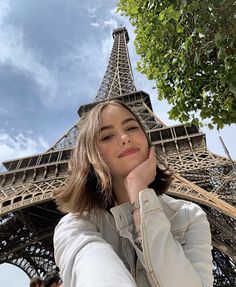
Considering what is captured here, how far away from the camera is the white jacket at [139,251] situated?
1.29 m

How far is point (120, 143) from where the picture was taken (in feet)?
6.46

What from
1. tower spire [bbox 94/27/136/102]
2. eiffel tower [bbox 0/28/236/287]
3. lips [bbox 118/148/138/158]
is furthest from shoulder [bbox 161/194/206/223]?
tower spire [bbox 94/27/136/102]

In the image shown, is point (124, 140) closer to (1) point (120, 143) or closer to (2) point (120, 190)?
(1) point (120, 143)

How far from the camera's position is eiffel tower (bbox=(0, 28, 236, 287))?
14.7 metres

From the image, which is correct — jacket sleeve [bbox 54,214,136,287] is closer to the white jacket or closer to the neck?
the white jacket

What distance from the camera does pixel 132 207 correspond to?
167 centimetres

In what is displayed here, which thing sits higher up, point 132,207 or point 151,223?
point 132,207

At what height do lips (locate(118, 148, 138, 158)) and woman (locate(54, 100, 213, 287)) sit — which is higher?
lips (locate(118, 148, 138, 158))

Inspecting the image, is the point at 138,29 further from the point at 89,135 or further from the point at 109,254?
the point at 109,254

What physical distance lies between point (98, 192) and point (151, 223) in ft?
1.71

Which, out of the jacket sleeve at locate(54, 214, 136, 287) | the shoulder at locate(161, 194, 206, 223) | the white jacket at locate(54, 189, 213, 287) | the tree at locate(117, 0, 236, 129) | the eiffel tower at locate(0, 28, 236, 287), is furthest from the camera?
the eiffel tower at locate(0, 28, 236, 287)

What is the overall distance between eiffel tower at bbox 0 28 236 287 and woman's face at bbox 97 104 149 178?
433 inches

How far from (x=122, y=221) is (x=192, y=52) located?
137 inches

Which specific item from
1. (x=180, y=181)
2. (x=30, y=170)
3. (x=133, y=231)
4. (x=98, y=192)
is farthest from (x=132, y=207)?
(x=30, y=170)
